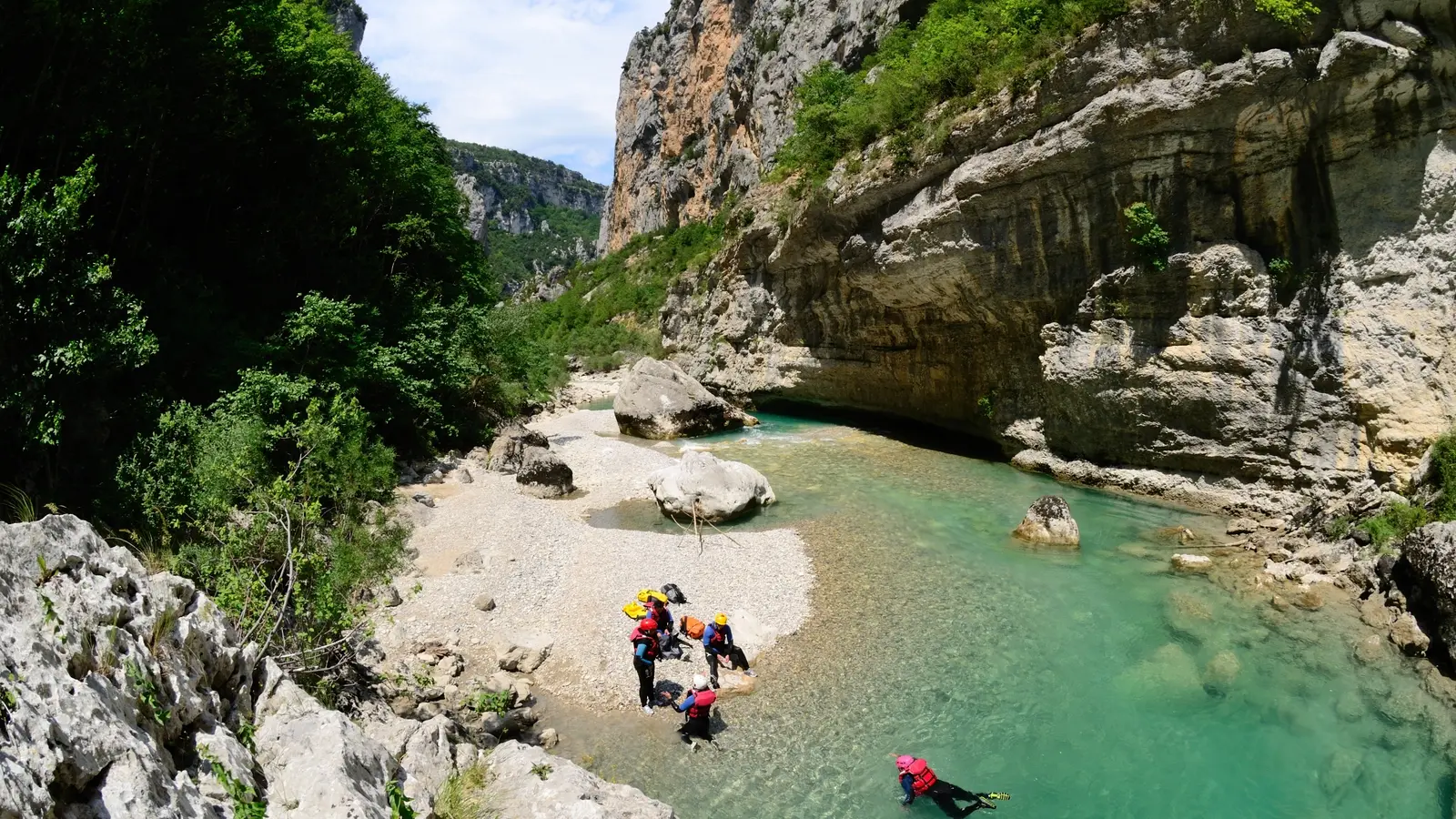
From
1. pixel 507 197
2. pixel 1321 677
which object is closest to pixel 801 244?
pixel 1321 677

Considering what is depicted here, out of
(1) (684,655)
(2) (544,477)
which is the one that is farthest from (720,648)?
(2) (544,477)

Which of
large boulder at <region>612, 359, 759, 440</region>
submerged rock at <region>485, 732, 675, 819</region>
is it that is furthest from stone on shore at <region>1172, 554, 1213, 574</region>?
large boulder at <region>612, 359, 759, 440</region>

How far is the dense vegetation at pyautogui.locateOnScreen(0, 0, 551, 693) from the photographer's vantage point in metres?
9.74

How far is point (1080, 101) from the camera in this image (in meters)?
17.6

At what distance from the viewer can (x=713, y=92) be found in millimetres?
74562

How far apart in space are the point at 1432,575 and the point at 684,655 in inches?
437

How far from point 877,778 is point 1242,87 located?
15900mm

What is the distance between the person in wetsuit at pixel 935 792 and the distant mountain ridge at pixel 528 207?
136 m

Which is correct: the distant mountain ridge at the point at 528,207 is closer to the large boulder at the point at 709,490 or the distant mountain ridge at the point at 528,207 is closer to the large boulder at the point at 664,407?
the large boulder at the point at 664,407

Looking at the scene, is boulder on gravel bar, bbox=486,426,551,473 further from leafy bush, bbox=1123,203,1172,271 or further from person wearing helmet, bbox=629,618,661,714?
leafy bush, bbox=1123,203,1172,271

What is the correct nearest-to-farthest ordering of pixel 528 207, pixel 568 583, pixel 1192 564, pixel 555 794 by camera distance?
pixel 555 794, pixel 568 583, pixel 1192 564, pixel 528 207

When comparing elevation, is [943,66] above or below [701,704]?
above

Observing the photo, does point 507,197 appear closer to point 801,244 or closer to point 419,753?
point 801,244

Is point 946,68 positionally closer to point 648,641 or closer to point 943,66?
point 943,66
